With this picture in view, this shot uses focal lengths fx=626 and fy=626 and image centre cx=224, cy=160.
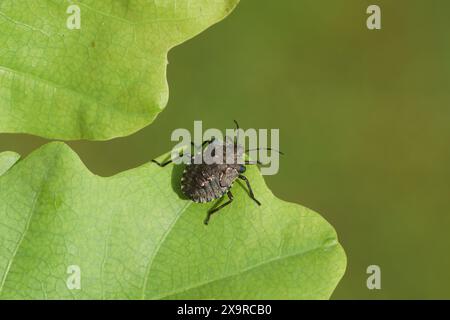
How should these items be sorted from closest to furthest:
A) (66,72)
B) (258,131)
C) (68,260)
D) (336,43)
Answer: (68,260)
(66,72)
(258,131)
(336,43)

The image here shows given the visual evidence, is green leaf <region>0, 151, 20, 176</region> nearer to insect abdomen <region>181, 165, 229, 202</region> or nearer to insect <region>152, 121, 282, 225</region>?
insect <region>152, 121, 282, 225</region>

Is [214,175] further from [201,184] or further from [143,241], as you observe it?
[143,241]

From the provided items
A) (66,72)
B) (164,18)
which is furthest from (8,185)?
(164,18)

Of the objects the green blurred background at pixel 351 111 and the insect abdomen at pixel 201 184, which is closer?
the insect abdomen at pixel 201 184

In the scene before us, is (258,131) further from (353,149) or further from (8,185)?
(8,185)

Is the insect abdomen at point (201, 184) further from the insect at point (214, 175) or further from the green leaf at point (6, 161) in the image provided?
the green leaf at point (6, 161)

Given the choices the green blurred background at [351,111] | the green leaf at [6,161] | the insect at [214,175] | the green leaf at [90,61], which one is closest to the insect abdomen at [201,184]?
the insect at [214,175]

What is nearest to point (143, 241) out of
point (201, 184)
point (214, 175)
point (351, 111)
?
point (201, 184)

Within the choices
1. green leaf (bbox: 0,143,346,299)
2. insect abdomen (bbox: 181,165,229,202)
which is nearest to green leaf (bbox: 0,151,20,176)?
green leaf (bbox: 0,143,346,299)
